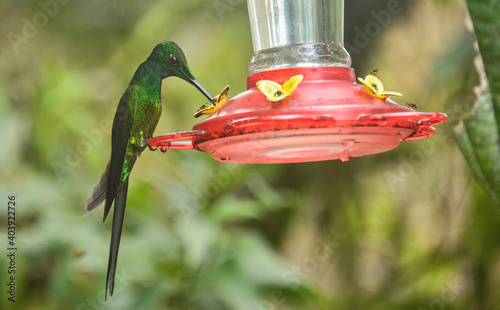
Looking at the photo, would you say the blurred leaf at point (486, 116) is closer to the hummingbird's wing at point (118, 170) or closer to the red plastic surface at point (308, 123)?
the red plastic surface at point (308, 123)

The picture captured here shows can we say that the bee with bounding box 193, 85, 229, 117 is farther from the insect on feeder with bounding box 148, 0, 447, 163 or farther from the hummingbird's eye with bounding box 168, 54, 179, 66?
the hummingbird's eye with bounding box 168, 54, 179, 66

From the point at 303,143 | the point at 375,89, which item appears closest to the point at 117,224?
the point at 303,143

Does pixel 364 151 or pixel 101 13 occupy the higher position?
pixel 101 13

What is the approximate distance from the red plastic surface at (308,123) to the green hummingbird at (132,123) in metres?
0.11

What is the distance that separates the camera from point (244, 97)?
1470 millimetres

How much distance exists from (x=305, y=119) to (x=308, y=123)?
0.01 metres

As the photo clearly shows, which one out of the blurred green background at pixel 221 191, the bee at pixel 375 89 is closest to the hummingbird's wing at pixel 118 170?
the bee at pixel 375 89

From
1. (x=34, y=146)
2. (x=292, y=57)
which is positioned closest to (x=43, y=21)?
(x=34, y=146)

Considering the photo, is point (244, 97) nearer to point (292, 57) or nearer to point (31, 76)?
point (292, 57)

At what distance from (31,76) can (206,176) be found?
154 centimetres

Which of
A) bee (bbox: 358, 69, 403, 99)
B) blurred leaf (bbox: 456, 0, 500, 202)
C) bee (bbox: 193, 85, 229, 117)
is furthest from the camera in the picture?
blurred leaf (bbox: 456, 0, 500, 202)

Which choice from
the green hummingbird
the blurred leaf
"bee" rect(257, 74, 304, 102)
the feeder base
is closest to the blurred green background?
the blurred leaf

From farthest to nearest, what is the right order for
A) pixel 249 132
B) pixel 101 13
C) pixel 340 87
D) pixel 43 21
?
pixel 101 13
pixel 43 21
pixel 340 87
pixel 249 132

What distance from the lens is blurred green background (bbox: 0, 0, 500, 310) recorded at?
3098 mm
